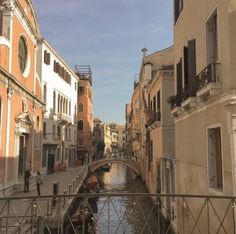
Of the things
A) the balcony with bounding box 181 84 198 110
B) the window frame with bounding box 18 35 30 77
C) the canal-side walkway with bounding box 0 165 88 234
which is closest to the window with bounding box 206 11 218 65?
the balcony with bounding box 181 84 198 110

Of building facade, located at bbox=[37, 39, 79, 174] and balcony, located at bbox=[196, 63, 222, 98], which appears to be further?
building facade, located at bbox=[37, 39, 79, 174]

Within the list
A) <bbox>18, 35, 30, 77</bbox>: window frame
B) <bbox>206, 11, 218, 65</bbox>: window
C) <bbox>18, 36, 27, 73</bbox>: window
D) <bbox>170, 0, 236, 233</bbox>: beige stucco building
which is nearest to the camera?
<bbox>170, 0, 236, 233</bbox>: beige stucco building

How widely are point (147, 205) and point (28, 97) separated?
9.93 meters

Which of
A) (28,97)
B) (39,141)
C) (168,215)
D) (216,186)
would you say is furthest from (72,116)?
(216,186)

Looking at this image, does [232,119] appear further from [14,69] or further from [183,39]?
[14,69]

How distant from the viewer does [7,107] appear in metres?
17.3

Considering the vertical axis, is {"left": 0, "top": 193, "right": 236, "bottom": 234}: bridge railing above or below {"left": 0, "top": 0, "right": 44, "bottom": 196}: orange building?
below

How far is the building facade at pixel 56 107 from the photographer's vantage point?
32125 mm

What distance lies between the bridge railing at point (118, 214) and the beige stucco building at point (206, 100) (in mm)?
185

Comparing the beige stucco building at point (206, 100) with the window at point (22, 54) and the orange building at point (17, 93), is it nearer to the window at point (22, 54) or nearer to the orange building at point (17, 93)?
the orange building at point (17, 93)

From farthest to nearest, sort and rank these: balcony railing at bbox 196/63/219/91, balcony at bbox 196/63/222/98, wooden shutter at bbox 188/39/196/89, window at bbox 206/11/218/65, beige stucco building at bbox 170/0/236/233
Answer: wooden shutter at bbox 188/39/196/89
window at bbox 206/11/218/65
balcony railing at bbox 196/63/219/91
balcony at bbox 196/63/222/98
beige stucco building at bbox 170/0/236/233

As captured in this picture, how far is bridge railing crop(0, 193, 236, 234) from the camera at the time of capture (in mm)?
6086

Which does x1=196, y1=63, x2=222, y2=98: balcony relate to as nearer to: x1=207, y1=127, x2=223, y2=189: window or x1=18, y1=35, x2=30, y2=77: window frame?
x1=207, y1=127, x2=223, y2=189: window

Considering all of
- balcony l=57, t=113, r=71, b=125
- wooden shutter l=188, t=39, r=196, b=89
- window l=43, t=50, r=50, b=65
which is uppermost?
window l=43, t=50, r=50, b=65
